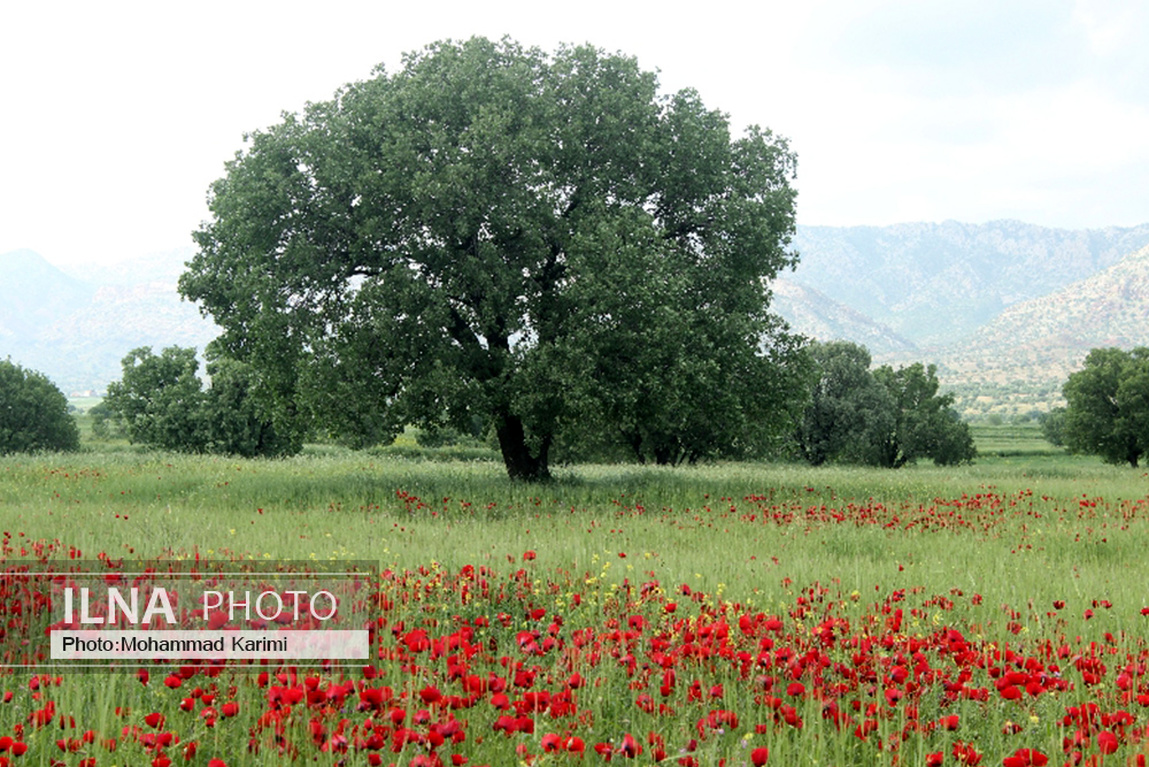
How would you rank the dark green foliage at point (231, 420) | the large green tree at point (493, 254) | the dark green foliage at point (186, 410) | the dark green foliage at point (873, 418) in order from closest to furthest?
the large green tree at point (493, 254) → the dark green foliage at point (231, 420) → the dark green foliage at point (186, 410) → the dark green foliage at point (873, 418)

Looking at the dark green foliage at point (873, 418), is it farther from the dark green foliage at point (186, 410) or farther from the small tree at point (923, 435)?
the dark green foliage at point (186, 410)

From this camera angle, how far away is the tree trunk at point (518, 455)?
901 inches

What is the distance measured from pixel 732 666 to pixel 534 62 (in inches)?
804

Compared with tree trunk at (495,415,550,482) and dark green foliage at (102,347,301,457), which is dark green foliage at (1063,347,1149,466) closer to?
tree trunk at (495,415,550,482)

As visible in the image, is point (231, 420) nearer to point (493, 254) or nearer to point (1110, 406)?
point (493, 254)

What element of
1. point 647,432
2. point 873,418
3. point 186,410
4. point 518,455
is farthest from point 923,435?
point 186,410

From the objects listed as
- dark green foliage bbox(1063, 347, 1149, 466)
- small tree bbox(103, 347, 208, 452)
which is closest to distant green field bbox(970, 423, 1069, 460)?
dark green foliage bbox(1063, 347, 1149, 466)

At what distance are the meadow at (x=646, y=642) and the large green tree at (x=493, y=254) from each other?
11.7ft

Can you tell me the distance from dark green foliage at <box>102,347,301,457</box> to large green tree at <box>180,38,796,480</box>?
35.0 meters

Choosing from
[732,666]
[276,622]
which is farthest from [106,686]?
[732,666]

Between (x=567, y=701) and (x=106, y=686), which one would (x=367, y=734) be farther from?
(x=106, y=686)

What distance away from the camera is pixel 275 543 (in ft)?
34.1

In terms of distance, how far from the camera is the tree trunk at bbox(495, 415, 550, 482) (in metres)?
22.9

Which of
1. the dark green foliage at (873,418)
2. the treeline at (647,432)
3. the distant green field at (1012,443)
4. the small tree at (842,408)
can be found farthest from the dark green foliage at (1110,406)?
the distant green field at (1012,443)
